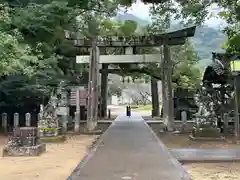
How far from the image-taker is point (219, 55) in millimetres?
18031

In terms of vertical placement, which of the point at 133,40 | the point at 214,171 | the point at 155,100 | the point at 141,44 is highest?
the point at 133,40

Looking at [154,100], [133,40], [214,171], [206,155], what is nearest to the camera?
[214,171]

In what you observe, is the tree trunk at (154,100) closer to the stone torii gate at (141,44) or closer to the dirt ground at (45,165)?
the stone torii gate at (141,44)

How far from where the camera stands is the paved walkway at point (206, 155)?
1013cm

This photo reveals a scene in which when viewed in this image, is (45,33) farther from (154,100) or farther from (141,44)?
(154,100)

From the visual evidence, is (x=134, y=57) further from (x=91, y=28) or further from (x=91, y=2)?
(x=91, y=28)

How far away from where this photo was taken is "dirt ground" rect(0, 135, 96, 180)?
8.12 metres

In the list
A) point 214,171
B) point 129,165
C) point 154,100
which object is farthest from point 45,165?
point 154,100

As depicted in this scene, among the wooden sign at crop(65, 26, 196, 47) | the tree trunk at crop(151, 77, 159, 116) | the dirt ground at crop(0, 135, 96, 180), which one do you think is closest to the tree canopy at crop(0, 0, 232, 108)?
A: the wooden sign at crop(65, 26, 196, 47)

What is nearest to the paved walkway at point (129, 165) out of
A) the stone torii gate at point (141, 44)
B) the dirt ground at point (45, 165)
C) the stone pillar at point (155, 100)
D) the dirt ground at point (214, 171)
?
the dirt ground at point (214, 171)

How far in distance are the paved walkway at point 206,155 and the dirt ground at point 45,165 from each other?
A: 9.45ft

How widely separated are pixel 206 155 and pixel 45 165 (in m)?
4.48

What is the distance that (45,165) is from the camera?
9586 mm

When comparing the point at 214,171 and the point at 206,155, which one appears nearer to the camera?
the point at 214,171
